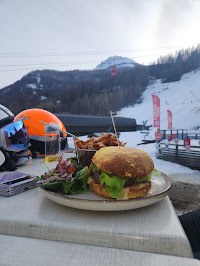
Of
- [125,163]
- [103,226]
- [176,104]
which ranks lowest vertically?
[176,104]

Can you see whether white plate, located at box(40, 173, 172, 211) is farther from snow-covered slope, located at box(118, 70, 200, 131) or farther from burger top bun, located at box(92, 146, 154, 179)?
snow-covered slope, located at box(118, 70, 200, 131)

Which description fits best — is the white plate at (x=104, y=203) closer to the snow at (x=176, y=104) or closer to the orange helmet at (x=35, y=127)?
the orange helmet at (x=35, y=127)

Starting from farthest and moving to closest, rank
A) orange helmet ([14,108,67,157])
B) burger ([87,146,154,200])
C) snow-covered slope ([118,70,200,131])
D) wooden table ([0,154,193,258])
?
A: 1. snow-covered slope ([118,70,200,131])
2. orange helmet ([14,108,67,157])
3. burger ([87,146,154,200])
4. wooden table ([0,154,193,258])

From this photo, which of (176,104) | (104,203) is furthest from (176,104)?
(104,203)

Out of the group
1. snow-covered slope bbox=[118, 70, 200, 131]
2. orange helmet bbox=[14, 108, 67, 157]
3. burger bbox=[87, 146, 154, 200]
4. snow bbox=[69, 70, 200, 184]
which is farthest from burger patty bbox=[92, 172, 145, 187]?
snow-covered slope bbox=[118, 70, 200, 131]

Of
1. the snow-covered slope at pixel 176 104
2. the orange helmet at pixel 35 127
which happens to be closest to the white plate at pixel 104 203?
the orange helmet at pixel 35 127

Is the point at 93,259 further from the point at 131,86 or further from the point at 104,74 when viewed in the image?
the point at 131,86

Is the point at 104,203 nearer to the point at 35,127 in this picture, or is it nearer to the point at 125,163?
the point at 125,163
